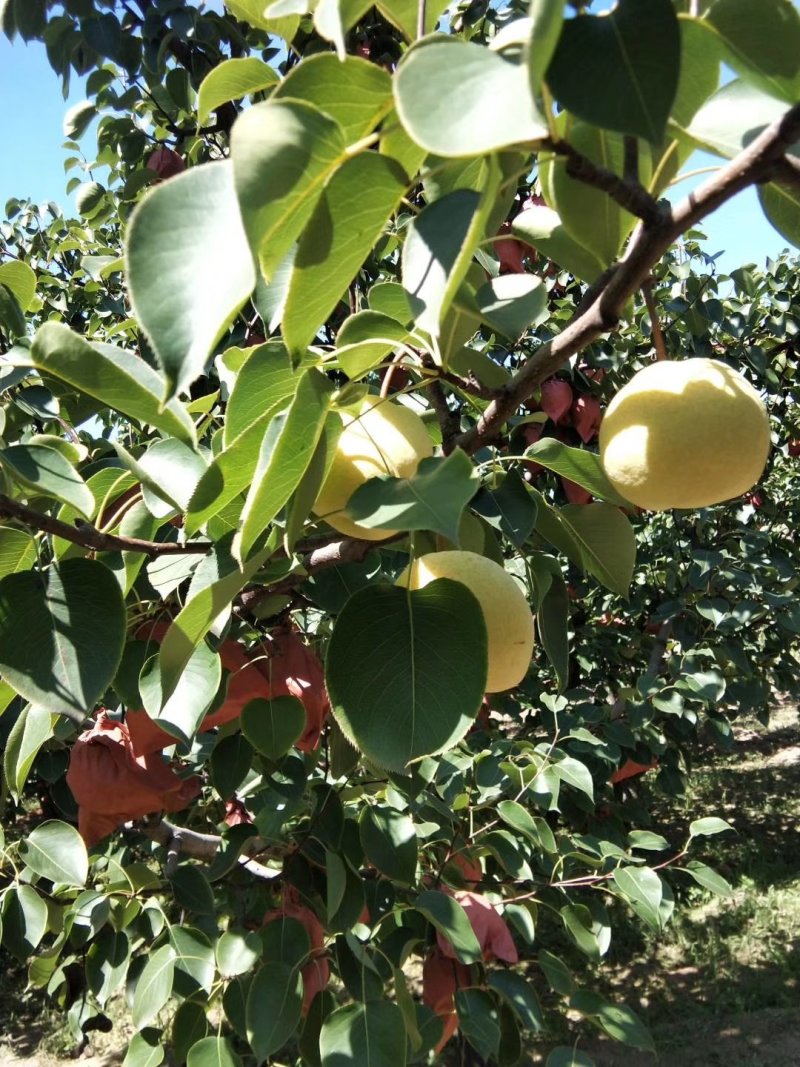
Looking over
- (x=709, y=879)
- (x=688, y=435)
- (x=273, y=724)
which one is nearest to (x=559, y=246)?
(x=688, y=435)

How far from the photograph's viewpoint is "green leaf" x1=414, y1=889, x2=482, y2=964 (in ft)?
4.42

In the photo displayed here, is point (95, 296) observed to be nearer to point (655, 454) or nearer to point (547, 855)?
A: point (547, 855)

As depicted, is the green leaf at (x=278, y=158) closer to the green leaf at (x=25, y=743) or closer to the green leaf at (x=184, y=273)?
the green leaf at (x=184, y=273)

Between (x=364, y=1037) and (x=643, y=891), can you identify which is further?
(x=643, y=891)

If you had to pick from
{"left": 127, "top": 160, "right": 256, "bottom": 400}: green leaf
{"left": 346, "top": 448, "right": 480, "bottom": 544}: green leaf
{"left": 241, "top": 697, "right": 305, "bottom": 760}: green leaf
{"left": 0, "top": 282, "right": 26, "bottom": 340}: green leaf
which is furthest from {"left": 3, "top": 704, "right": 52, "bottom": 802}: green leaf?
{"left": 127, "top": 160, "right": 256, "bottom": 400}: green leaf

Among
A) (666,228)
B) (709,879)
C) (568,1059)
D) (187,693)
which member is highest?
(666,228)

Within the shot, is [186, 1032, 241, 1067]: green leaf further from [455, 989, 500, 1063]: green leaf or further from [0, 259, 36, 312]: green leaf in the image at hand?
[0, 259, 36, 312]: green leaf

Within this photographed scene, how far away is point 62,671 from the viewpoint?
68 centimetres

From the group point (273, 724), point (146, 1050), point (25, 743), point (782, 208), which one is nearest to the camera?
point (782, 208)

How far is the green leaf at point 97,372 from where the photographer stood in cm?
58

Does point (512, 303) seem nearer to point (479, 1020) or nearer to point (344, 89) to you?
point (344, 89)

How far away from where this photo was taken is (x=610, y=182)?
42 cm

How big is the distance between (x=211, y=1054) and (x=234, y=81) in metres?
1.31

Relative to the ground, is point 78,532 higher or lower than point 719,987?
higher
